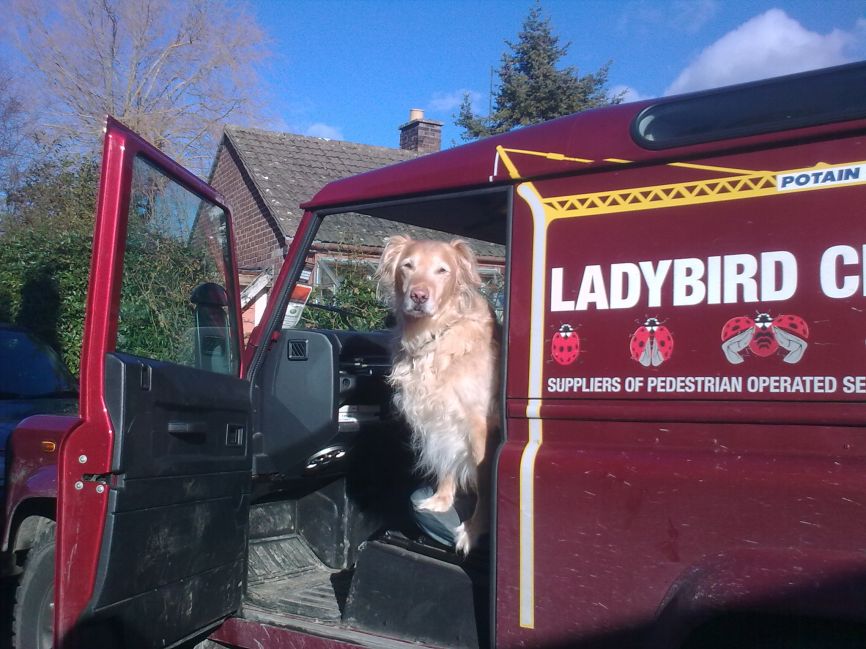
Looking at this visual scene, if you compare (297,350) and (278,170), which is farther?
(278,170)

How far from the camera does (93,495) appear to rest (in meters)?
2.73

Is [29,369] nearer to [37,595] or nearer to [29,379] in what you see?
[29,379]


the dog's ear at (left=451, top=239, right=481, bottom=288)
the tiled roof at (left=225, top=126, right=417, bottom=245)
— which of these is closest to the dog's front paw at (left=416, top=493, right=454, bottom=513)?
the dog's ear at (left=451, top=239, right=481, bottom=288)

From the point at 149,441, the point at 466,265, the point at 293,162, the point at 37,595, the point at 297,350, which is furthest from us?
the point at 293,162

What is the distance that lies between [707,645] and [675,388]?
798mm

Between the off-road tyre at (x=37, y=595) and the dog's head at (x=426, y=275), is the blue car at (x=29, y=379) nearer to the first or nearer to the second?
the off-road tyre at (x=37, y=595)

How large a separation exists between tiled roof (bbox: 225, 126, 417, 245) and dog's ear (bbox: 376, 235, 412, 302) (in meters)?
11.2

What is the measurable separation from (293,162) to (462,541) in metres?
16.1

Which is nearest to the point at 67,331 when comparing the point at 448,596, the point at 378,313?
the point at 378,313

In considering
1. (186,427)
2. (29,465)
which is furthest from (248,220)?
(186,427)

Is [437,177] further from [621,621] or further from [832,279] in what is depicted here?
[621,621]

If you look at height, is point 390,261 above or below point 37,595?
above

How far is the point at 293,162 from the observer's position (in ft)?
60.2

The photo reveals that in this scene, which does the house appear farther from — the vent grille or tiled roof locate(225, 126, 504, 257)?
the vent grille
